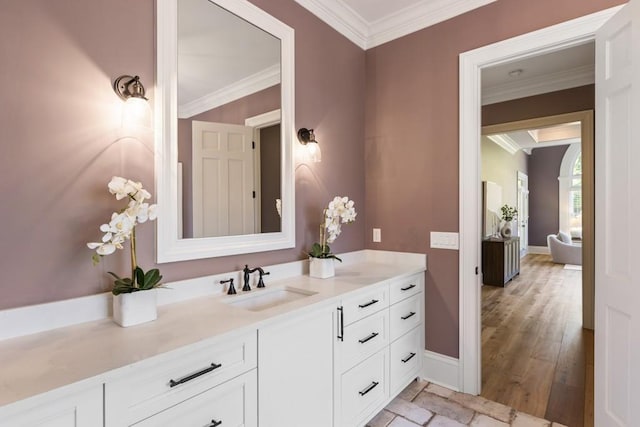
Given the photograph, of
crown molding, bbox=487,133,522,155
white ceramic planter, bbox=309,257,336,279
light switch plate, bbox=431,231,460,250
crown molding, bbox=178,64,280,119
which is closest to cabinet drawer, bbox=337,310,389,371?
white ceramic planter, bbox=309,257,336,279

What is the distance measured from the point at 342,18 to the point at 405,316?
7.68ft

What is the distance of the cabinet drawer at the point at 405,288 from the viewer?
7.15ft

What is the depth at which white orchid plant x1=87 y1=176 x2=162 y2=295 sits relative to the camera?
4.15ft

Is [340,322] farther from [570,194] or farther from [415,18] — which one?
[570,194]

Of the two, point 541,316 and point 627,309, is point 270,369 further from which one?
point 541,316

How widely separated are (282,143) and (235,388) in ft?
4.84

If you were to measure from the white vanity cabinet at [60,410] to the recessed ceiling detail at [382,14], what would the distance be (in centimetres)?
247

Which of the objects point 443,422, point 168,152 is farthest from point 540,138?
point 168,152

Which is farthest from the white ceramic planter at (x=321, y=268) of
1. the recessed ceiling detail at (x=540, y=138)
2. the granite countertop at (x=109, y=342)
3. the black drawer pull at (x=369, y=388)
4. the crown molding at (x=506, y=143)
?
the recessed ceiling detail at (x=540, y=138)

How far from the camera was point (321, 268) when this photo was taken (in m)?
2.16

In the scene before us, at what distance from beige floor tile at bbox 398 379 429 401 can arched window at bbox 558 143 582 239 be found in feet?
30.0

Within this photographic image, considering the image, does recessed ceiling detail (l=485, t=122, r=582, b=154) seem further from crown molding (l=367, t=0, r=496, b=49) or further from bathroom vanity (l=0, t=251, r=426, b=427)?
bathroom vanity (l=0, t=251, r=426, b=427)

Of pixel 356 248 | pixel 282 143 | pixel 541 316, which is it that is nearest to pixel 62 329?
pixel 282 143

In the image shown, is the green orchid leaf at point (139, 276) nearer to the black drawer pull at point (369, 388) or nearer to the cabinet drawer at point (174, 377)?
the cabinet drawer at point (174, 377)
